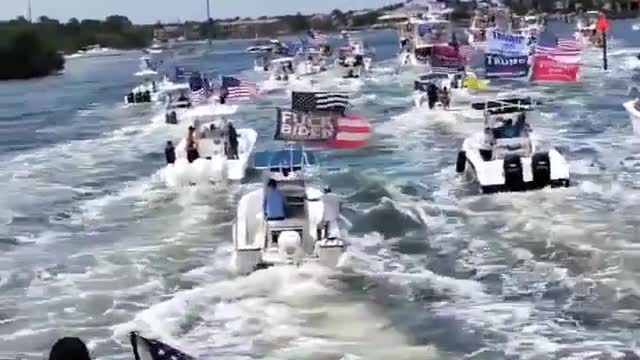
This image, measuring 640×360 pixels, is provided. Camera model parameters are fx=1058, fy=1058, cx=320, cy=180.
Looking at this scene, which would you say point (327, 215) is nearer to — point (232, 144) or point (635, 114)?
point (232, 144)

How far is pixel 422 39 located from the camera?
251 ft

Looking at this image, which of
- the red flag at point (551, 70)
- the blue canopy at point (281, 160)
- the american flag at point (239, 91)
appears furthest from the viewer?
the american flag at point (239, 91)

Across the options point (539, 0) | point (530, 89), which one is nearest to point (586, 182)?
point (530, 89)

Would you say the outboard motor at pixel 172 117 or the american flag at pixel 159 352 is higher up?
the american flag at pixel 159 352

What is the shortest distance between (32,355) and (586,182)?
14.7 metres

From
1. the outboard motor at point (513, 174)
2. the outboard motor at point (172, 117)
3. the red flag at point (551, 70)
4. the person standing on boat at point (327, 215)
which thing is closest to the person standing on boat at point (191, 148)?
Result: the outboard motor at point (513, 174)

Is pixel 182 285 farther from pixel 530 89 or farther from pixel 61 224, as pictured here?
pixel 530 89

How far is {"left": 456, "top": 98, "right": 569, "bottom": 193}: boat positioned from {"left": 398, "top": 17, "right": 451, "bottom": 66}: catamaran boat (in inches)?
A: 1769

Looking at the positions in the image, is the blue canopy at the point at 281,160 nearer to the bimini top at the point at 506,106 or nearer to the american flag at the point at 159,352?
the bimini top at the point at 506,106

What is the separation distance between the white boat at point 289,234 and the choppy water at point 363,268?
0.32 metres

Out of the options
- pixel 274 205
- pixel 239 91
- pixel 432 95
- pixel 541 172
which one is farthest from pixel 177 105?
pixel 274 205

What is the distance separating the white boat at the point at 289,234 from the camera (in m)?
16.4

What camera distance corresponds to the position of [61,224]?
24.0m

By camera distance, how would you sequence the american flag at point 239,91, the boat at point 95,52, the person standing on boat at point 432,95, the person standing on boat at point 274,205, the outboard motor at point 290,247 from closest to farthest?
1. the outboard motor at point 290,247
2. the person standing on boat at point 274,205
3. the american flag at point 239,91
4. the person standing on boat at point 432,95
5. the boat at point 95,52
